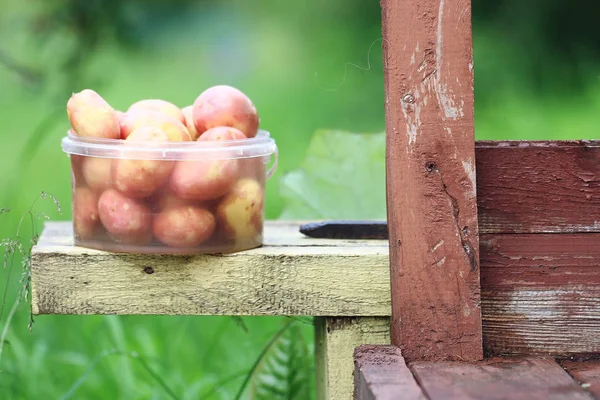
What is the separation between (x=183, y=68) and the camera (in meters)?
3.72

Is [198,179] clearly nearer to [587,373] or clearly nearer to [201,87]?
[587,373]

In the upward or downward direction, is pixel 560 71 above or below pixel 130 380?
above

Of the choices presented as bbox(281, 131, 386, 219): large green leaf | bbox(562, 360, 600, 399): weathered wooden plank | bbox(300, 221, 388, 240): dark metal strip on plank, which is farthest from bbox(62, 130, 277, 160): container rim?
bbox(281, 131, 386, 219): large green leaf

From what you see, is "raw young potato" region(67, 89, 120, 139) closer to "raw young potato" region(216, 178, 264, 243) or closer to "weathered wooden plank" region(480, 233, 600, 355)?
"raw young potato" region(216, 178, 264, 243)

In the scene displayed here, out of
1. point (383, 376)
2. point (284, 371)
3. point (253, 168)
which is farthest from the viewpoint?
point (284, 371)

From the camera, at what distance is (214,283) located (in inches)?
50.8

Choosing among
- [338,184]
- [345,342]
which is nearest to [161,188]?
[345,342]

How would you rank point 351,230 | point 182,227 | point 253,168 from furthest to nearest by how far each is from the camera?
point 351,230 < point 253,168 < point 182,227

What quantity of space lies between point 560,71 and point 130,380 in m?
1.40

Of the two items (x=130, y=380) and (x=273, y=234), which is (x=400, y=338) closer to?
(x=273, y=234)

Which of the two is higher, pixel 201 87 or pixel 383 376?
pixel 201 87

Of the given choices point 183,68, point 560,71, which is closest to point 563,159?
point 560,71

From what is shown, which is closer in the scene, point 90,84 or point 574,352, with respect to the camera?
point 574,352

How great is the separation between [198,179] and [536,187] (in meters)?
0.49
